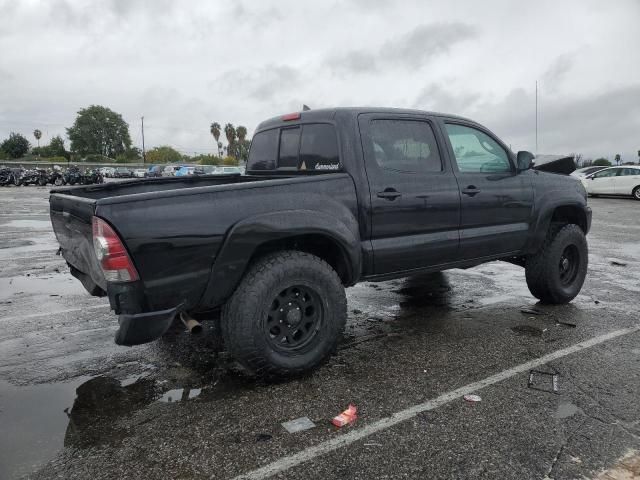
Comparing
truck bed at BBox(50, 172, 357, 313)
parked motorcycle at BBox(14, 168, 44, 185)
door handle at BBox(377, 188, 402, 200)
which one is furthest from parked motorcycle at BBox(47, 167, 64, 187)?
door handle at BBox(377, 188, 402, 200)

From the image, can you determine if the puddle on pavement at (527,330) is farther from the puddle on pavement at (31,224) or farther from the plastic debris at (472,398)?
the puddle on pavement at (31,224)

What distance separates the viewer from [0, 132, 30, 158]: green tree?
87.2 m

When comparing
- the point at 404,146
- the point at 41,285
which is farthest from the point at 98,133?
the point at 404,146

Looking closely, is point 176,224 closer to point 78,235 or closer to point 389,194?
point 78,235

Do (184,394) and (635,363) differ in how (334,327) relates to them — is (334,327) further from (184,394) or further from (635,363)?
(635,363)

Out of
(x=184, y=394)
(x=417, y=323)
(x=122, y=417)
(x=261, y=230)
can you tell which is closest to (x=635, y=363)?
(x=417, y=323)

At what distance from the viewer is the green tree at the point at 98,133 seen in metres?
103

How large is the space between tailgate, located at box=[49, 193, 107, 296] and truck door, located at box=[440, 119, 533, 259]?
2971 millimetres

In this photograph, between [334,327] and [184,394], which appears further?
[334,327]

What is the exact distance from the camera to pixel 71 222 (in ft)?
12.0

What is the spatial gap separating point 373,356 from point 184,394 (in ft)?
4.89

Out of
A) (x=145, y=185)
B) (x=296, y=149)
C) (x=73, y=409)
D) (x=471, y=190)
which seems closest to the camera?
(x=73, y=409)

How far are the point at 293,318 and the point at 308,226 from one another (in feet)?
2.17

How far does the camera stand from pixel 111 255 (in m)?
3.04
